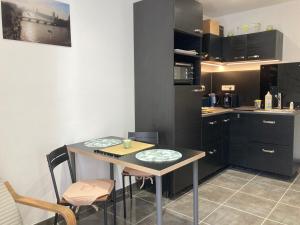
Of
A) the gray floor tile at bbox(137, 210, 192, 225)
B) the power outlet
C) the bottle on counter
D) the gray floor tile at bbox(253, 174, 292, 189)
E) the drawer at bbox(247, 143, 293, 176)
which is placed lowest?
the gray floor tile at bbox(137, 210, 192, 225)

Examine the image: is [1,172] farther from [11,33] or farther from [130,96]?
[130,96]

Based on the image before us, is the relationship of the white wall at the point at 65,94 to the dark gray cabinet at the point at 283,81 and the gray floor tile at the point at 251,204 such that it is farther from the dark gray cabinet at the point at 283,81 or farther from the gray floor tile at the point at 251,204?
the dark gray cabinet at the point at 283,81

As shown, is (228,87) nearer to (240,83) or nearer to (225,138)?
(240,83)

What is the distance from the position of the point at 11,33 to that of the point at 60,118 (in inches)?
31.6

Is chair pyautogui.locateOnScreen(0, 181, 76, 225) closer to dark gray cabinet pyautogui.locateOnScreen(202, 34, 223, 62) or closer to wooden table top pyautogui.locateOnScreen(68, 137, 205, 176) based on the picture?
wooden table top pyautogui.locateOnScreen(68, 137, 205, 176)

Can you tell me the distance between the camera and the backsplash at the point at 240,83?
12.9 ft

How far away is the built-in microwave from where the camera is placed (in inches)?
107

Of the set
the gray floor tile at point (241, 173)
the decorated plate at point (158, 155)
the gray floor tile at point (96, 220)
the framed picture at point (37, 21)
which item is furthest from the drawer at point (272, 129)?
the framed picture at point (37, 21)

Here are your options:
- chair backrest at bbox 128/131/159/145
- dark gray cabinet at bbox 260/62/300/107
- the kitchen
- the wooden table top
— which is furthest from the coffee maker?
the wooden table top

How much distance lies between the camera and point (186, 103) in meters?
2.77

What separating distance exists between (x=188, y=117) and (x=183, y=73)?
0.51 meters

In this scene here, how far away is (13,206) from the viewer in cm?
159

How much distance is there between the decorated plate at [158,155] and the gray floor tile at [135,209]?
84 cm

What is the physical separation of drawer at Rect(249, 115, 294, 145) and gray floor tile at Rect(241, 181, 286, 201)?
58 centimetres
